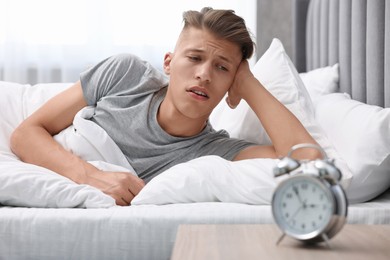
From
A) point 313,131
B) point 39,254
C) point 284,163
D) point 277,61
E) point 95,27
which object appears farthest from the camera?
point 95,27

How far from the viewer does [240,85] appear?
1.92m

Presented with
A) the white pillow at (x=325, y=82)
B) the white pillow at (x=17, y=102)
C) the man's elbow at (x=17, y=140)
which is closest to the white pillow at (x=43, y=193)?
the man's elbow at (x=17, y=140)

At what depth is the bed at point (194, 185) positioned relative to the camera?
1.43 metres

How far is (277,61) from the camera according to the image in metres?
2.17

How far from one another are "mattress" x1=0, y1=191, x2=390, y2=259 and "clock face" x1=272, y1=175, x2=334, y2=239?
41 cm

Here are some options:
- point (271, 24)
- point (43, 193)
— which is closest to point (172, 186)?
point (43, 193)

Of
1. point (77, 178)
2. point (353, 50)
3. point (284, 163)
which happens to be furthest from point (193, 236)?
point (353, 50)

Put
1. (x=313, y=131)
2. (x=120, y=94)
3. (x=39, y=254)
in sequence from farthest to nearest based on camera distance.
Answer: (x=120, y=94) → (x=313, y=131) → (x=39, y=254)

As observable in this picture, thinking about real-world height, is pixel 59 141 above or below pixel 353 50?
below

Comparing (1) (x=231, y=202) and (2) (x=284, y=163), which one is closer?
(2) (x=284, y=163)

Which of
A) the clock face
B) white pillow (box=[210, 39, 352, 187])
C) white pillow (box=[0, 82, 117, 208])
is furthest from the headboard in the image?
the clock face

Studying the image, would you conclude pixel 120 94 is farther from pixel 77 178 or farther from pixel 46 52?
pixel 46 52

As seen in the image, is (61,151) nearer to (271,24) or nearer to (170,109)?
(170,109)

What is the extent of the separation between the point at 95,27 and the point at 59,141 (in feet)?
6.49
